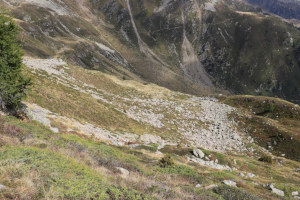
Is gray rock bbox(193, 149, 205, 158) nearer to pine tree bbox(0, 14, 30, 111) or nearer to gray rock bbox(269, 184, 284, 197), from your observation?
gray rock bbox(269, 184, 284, 197)

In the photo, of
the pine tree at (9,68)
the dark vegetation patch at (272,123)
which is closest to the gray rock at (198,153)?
the pine tree at (9,68)

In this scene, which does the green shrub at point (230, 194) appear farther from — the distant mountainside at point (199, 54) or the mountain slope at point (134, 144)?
the distant mountainside at point (199, 54)

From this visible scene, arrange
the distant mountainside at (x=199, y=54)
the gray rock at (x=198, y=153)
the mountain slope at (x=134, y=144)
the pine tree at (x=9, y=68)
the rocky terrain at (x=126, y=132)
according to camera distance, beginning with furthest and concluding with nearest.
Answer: the distant mountainside at (x=199, y=54), the gray rock at (x=198, y=153), the pine tree at (x=9, y=68), the rocky terrain at (x=126, y=132), the mountain slope at (x=134, y=144)

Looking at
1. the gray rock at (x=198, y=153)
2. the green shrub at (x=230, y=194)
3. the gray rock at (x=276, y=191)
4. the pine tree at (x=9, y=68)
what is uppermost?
the pine tree at (x=9, y=68)

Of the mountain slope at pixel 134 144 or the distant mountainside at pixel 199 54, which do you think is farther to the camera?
the distant mountainside at pixel 199 54

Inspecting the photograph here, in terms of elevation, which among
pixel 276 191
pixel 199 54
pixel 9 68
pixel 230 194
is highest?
pixel 199 54

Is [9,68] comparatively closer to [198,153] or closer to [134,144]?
[134,144]

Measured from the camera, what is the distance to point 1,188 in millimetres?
5516

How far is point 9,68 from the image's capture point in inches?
706

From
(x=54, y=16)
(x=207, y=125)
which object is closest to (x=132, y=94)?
(x=207, y=125)

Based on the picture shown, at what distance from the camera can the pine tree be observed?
17547 mm

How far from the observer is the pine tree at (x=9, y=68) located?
1755 centimetres

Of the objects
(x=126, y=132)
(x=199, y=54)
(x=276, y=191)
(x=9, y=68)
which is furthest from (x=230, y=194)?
(x=199, y=54)

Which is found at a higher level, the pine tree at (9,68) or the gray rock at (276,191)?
the pine tree at (9,68)
